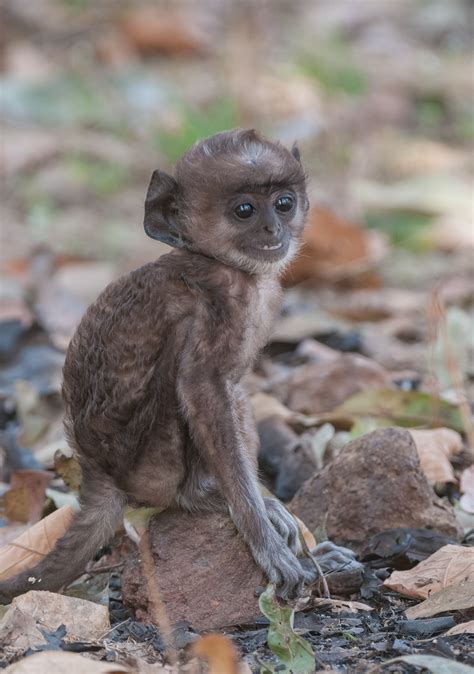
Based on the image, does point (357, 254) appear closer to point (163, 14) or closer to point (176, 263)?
point (176, 263)

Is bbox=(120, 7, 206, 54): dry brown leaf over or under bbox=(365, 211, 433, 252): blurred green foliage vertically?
over

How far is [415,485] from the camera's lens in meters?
4.87

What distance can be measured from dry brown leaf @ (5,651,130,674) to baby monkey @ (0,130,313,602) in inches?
39.0

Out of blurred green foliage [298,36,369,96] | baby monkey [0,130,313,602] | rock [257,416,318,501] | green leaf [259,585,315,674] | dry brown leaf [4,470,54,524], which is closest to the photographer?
green leaf [259,585,315,674]

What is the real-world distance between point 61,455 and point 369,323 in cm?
366

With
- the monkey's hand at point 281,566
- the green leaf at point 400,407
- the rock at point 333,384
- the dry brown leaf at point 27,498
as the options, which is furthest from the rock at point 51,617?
the rock at point 333,384

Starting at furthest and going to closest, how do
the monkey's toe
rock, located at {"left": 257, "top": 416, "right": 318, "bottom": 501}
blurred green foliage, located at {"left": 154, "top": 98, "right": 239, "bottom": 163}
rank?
blurred green foliage, located at {"left": 154, "top": 98, "right": 239, "bottom": 163}, rock, located at {"left": 257, "top": 416, "right": 318, "bottom": 501}, the monkey's toe

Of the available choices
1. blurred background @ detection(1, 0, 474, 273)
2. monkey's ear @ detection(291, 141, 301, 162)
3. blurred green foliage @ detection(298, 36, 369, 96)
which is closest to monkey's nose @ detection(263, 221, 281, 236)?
monkey's ear @ detection(291, 141, 301, 162)

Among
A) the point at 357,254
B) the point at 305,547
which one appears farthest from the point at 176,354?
the point at 357,254

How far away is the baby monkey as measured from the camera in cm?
454

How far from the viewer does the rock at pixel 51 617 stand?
13.4 ft

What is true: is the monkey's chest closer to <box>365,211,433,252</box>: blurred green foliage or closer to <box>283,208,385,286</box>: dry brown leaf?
<box>283,208,385,286</box>: dry brown leaf

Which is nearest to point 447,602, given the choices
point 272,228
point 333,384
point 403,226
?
point 272,228

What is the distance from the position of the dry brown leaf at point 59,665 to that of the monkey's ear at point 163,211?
6.24 feet
